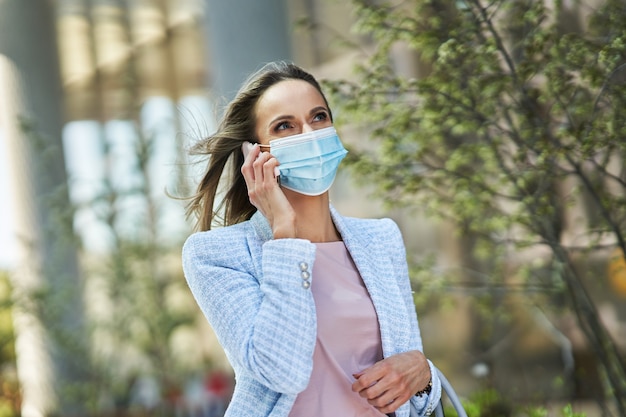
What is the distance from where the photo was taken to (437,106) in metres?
3.85

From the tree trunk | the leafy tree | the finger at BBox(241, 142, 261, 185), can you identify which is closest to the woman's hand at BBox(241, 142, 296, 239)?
the finger at BBox(241, 142, 261, 185)

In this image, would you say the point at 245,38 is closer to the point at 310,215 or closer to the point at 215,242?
the point at 310,215

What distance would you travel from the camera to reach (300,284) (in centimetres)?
222

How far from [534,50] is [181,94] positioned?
373 inches

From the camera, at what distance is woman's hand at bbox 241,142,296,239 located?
2324mm

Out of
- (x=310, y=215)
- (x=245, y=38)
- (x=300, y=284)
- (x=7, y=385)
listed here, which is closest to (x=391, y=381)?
(x=300, y=284)

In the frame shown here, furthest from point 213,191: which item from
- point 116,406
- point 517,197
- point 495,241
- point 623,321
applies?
point 116,406

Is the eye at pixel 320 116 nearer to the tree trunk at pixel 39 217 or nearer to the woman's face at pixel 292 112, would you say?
the woman's face at pixel 292 112

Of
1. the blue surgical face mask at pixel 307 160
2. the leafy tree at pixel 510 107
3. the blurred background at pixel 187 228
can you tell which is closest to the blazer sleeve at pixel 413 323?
the blue surgical face mask at pixel 307 160

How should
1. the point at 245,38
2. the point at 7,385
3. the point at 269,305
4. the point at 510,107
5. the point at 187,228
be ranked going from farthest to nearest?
the point at 187,228
the point at 7,385
the point at 245,38
the point at 510,107
the point at 269,305

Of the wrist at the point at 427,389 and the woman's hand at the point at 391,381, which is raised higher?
the woman's hand at the point at 391,381

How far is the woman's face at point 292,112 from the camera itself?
2479 millimetres

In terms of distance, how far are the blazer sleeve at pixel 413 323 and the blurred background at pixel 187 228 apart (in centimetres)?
68

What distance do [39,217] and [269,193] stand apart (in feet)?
24.2
